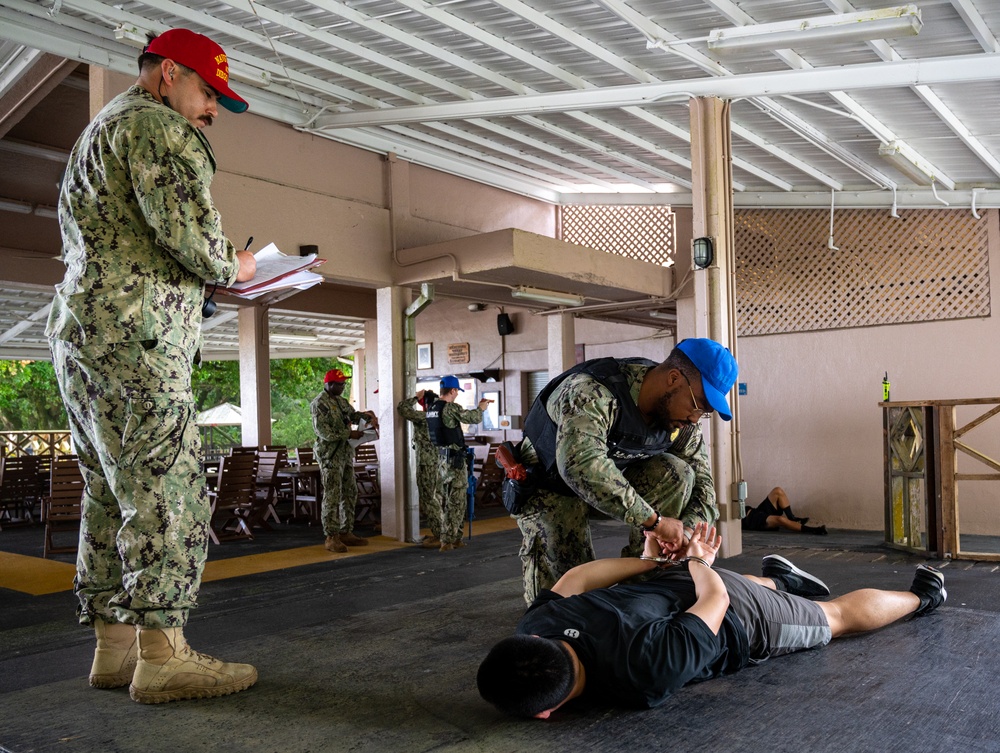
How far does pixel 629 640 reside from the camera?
274 cm

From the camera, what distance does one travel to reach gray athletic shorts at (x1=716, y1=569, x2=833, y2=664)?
10.7 feet

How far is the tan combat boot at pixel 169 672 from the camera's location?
2.84 m

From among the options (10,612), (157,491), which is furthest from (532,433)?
(10,612)

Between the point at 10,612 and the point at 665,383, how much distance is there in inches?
178

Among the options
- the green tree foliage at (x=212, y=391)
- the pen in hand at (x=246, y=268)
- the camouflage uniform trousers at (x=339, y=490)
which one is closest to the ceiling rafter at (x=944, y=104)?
the pen in hand at (x=246, y=268)

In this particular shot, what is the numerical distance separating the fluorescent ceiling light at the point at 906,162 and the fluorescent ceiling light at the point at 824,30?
2.32m

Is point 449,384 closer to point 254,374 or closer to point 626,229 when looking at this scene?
point 626,229

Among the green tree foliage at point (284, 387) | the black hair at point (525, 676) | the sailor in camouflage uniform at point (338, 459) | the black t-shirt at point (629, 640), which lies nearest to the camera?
the black hair at point (525, 676)

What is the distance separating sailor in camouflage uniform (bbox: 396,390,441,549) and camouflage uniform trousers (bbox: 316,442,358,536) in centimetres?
66

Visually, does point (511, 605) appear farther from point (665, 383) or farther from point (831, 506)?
point (831, 506)

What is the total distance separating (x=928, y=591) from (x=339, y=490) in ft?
17.9

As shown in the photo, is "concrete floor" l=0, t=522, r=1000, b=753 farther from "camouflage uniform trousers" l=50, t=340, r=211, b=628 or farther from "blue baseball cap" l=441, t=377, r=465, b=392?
"blue baseball cap" l=441, t=377, r=465, b=392

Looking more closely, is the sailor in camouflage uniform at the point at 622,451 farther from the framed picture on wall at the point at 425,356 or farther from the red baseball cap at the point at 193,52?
the framed picture on wall at the point at 425,356

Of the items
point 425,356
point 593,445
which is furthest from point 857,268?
point 425,356
